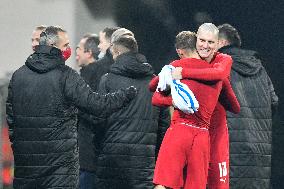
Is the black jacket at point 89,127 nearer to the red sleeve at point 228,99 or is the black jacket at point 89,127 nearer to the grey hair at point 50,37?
the grey hair at point 50,37

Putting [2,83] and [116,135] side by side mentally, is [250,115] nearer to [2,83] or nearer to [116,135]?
[116,135]

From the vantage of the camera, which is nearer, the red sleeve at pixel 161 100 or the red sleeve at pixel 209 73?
the red sleeve at pixel 209 73

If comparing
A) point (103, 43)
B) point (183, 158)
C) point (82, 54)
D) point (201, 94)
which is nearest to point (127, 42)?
point (103, 43)

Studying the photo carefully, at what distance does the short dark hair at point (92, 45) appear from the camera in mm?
10602

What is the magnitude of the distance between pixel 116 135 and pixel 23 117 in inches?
41.7

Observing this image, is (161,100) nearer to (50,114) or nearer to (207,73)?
(207,73)

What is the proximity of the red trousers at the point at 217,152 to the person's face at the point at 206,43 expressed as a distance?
468mm

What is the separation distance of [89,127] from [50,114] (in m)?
1.49

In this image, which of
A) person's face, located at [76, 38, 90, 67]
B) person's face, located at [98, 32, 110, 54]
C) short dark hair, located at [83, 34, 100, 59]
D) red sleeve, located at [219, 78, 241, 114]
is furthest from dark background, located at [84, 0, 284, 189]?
red sleeve, located at [219, 78, 241, 114]

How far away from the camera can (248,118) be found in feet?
30.2

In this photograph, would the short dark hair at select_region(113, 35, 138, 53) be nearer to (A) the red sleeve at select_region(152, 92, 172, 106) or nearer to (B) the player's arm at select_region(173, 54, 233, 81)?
(A) the red sleeve at select_region(152, 92, 172, 106)

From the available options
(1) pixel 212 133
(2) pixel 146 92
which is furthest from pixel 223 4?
(1) pixel 212 133

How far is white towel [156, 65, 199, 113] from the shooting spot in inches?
297

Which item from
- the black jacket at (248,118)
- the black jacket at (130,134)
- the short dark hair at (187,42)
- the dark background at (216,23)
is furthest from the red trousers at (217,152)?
the dark background at (216,23)
